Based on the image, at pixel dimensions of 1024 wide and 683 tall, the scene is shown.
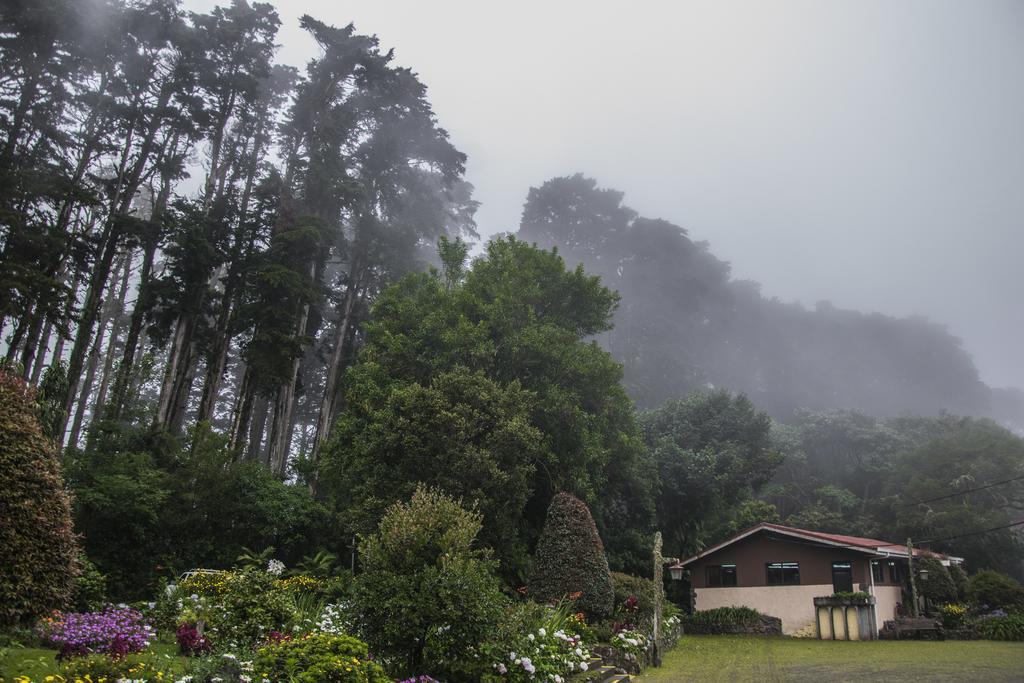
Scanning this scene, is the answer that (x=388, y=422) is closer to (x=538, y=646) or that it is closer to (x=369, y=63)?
(x=538, y=646)

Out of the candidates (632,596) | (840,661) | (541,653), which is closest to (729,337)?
(632,596)

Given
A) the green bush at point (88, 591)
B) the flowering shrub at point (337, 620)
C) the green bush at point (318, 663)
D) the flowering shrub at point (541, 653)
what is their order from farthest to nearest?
the green bush at point (88, 591)
the flowering shrub at point (541, 653)
the flowering shrub at point (337, 620)
the green bush at point (318, 663)

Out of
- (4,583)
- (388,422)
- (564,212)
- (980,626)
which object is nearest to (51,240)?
(388,422)

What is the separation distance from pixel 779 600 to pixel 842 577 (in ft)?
8.82

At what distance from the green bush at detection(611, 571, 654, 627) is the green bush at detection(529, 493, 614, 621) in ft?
2.76

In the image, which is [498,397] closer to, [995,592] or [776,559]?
[776,559]

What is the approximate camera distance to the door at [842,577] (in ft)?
82.2

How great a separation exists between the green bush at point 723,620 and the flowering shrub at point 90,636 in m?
22.7

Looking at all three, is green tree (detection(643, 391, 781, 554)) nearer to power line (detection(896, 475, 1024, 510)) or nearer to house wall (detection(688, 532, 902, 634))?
house wall (detection(688, 532, 902, 634))

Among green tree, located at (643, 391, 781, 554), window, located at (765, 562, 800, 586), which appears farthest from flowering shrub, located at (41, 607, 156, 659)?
green tree, located at (643, 391, 781, 554)

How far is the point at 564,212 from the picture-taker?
67750 millimetres

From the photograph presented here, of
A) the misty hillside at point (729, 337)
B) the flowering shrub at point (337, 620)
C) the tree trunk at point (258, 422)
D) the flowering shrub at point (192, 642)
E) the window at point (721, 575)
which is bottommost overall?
the flowering shrub at point (192, 642)

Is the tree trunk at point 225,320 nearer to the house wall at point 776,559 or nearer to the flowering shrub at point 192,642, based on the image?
the flowering shrub at point 192,642

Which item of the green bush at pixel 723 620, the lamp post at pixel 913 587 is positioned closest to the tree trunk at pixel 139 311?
the green bush at pixel 723 620
